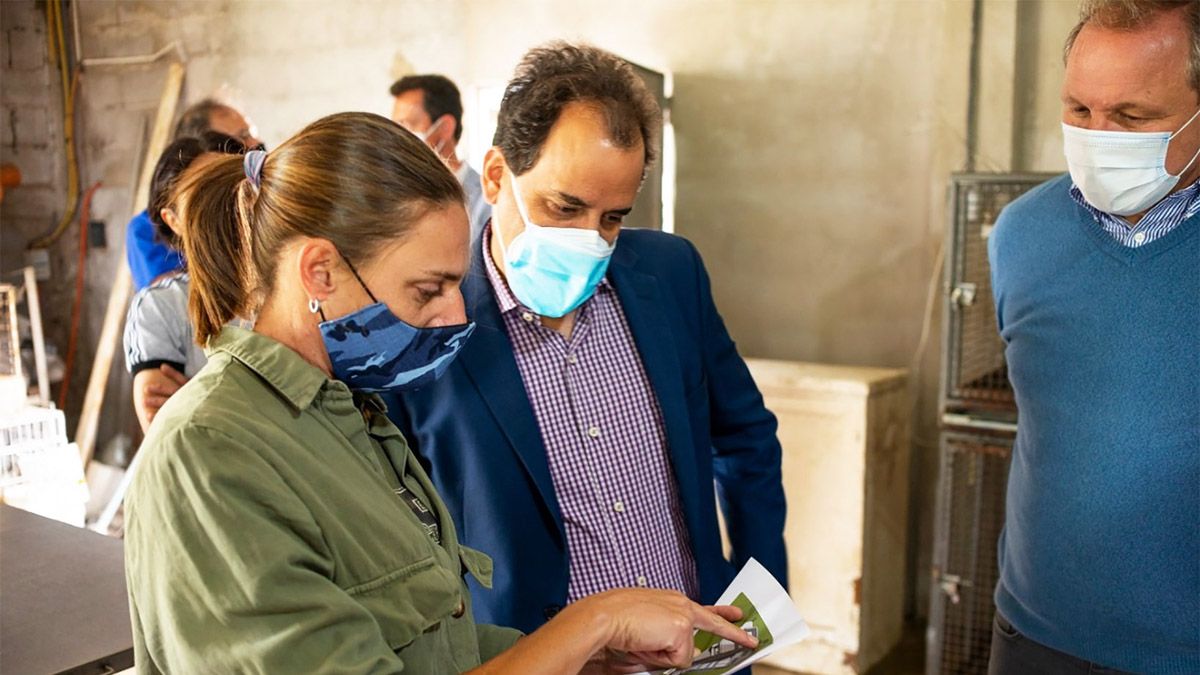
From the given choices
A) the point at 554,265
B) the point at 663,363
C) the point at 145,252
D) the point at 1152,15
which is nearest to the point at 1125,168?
the point at 1152,15

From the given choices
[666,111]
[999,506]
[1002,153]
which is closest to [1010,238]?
[999,506]

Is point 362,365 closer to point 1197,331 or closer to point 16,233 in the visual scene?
point 1197,331

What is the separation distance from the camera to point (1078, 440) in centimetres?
145

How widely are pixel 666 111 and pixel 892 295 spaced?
111 centimetres

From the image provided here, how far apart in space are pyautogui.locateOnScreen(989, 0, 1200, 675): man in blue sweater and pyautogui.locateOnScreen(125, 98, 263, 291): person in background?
69.3 inches

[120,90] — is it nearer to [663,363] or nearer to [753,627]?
[663,363]

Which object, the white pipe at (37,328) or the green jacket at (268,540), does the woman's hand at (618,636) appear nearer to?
the green jacket at (268,540)

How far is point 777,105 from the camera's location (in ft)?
11.9

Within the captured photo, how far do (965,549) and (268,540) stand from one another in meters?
2.53

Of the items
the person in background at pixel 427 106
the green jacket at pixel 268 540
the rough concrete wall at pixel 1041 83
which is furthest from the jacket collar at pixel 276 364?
the rough concrete wall at pixel 1041 83

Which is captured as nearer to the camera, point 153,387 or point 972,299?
point 153,387

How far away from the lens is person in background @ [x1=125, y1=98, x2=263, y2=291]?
237cm

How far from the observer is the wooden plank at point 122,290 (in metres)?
2.52

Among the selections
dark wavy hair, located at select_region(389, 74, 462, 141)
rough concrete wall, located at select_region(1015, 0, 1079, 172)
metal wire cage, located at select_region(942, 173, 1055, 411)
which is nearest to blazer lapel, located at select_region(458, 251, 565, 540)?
metal wire cage, located at select_region(942, 173, 1055, 411)
